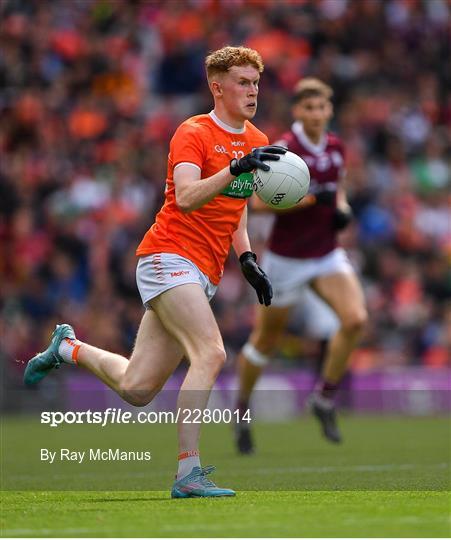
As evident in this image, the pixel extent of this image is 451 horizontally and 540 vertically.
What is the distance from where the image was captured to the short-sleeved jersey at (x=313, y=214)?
12.3 meters

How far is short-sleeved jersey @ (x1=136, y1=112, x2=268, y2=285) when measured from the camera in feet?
25.2

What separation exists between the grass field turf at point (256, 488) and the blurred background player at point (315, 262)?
2.22 feet

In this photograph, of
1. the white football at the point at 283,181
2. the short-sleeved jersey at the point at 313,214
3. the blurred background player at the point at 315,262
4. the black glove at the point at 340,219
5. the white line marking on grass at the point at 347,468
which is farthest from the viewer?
the short-sleeved jersey at the point at 313,214

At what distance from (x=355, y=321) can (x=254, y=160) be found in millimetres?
4971

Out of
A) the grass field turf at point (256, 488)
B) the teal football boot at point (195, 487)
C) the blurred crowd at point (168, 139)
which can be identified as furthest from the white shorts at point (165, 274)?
the blurred crowd at point (168, 139)

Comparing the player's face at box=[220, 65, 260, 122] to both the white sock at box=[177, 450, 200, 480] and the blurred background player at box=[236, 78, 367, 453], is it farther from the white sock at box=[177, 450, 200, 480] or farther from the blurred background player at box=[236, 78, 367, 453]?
Result: the blurred background player at box=[236, 78, 367, 453]

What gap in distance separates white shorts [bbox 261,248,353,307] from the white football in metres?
4.41

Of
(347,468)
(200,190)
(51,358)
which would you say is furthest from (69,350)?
(347,468)

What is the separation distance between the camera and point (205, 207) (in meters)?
7.81

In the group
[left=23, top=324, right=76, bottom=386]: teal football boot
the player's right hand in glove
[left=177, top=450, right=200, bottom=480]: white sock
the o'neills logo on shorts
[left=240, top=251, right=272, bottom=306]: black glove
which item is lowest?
[left=177, top=450, right=200, bottom=480]: white sock

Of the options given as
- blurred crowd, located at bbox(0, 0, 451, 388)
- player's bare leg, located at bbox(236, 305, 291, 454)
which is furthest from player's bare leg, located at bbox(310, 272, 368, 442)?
blurred crowd, located at bbox(0, 0, 451, 388)

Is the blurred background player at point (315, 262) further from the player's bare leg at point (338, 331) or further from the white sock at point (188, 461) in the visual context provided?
the white sock at point (188, 461)

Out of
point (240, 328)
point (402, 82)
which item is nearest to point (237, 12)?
point (402, 82)

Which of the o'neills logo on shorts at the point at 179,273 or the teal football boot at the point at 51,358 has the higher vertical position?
the o'neills logo on shorts at the point at 179,273
